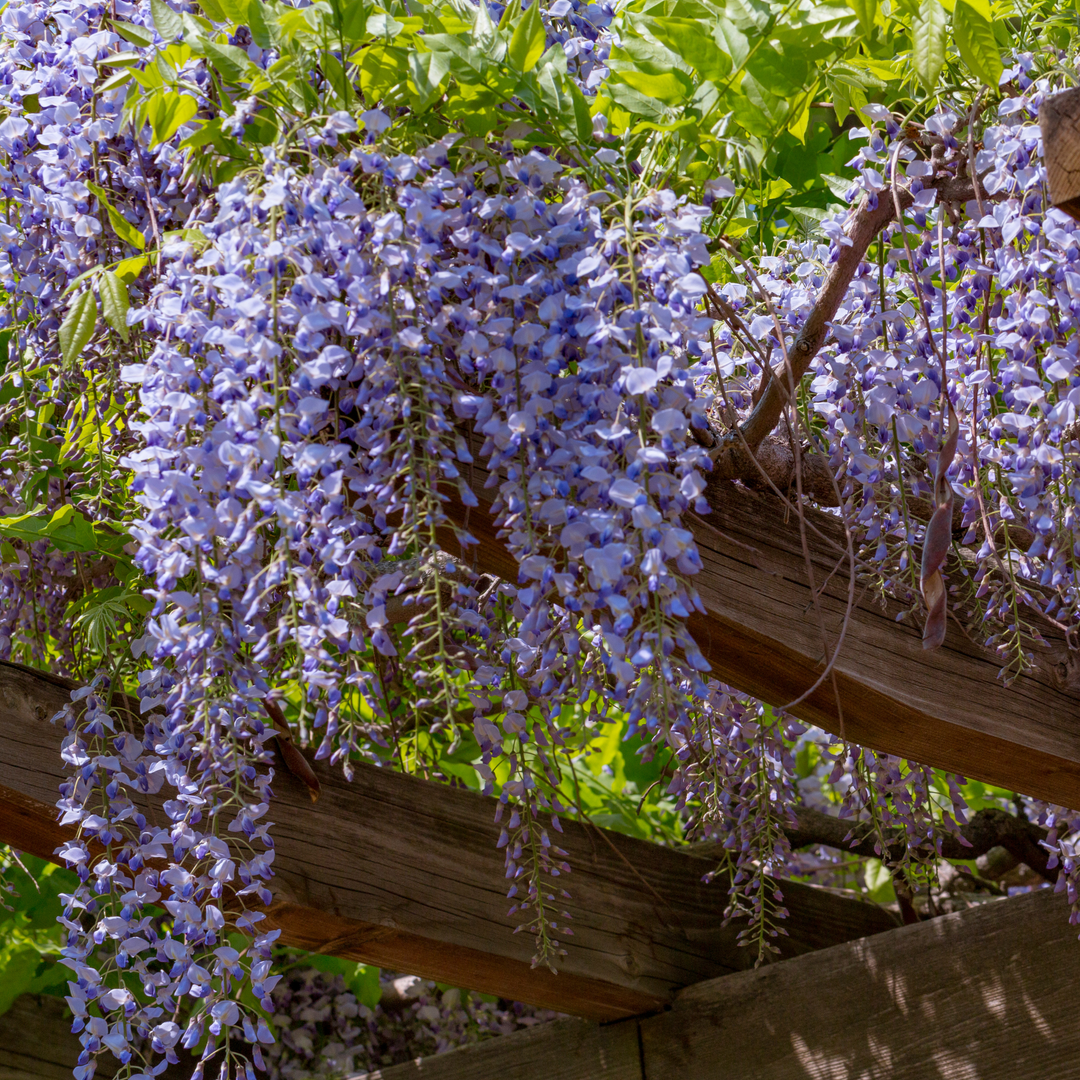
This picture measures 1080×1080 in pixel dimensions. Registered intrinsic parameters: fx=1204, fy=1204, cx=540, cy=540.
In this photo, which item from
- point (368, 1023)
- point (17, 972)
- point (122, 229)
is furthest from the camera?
point (368, 1023)

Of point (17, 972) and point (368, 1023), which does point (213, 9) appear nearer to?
point (17, 972)

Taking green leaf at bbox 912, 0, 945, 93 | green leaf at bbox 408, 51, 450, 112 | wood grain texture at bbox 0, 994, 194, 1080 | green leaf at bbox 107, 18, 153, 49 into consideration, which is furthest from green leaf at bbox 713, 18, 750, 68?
wood grain texture at bbox 0, 994, 194, 1080

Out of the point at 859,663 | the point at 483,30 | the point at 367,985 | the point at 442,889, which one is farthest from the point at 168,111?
the point at 367,985

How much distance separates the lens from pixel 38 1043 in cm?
248

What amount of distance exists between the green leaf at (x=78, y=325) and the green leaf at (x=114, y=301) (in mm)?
13

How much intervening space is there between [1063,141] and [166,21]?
30.5 inches

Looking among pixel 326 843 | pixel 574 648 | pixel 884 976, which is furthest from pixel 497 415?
pixel 884 976

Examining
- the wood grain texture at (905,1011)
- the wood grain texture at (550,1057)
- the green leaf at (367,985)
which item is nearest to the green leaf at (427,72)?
the wood grain texture at (905,1011)

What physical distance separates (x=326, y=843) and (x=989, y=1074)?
105 cm

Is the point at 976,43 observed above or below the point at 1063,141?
above

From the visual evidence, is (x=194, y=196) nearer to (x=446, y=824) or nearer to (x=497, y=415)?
(x=497, y=415)

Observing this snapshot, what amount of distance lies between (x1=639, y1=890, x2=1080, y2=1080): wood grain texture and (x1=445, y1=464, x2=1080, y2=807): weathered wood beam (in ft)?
1.64

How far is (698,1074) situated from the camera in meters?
2.05

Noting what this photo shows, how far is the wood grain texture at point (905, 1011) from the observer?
1.78 meters
